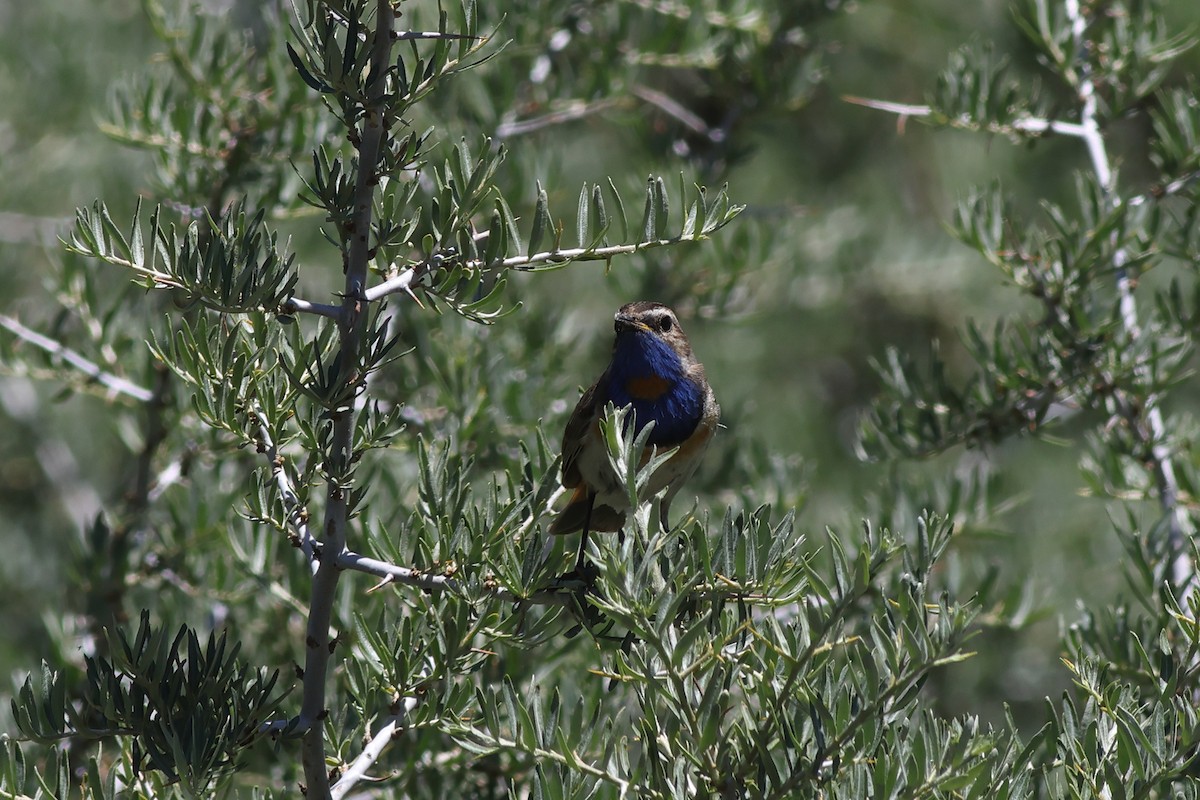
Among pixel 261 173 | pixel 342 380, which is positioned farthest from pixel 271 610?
pixel 342 380

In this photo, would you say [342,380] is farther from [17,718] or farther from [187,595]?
[187,595]

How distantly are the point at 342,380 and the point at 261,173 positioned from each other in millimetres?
→ 2006

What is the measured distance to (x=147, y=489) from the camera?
12.8 ft

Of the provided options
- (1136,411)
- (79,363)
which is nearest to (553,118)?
(79,363)

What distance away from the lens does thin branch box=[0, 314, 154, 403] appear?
362 cm

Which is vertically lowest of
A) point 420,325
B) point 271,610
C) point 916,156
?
point 916,156

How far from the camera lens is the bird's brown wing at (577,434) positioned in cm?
311

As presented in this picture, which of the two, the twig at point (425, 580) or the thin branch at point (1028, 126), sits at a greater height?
the thin branch at point (1028, 126)

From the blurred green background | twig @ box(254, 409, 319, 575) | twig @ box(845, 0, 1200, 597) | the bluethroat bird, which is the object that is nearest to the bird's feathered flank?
the bluethroat bird

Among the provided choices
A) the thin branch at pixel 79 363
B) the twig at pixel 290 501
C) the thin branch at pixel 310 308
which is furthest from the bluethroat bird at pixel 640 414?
the thin branch at pixel 79 363

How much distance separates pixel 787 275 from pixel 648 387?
2.44 metres

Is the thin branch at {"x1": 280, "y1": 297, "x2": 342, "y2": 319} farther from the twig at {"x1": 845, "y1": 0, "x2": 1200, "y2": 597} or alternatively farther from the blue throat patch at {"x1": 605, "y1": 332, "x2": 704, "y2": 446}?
the twig at {"x1": 845, "y1": 0, "x2": 1200, "y2": 597}

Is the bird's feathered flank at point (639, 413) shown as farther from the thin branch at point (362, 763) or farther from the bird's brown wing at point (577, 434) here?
the thin branch at point (362, 763)

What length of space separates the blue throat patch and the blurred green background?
59 centimetres
